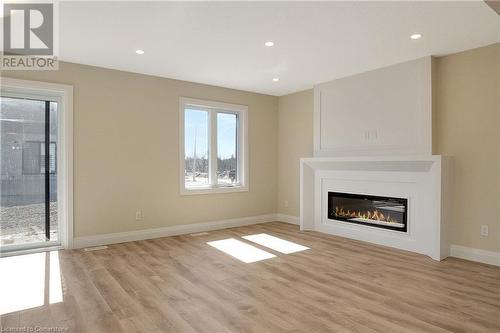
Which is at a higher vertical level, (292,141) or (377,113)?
(377,113)

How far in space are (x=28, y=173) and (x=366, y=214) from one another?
503 centimetres

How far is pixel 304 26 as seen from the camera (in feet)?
11.0

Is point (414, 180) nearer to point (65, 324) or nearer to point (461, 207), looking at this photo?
point (461, 207)

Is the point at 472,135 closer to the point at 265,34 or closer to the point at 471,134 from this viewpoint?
the point at 471,134

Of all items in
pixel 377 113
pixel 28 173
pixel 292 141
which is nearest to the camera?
pixel 28 173

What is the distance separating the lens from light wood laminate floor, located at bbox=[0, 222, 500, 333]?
2.44 m

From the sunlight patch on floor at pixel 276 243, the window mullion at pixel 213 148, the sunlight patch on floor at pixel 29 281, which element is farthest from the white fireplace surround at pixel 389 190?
the sunlight patch on floor at pixel 29 281

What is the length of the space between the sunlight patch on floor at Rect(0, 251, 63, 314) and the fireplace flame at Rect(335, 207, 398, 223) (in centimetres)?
418

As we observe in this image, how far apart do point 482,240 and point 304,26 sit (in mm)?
3337

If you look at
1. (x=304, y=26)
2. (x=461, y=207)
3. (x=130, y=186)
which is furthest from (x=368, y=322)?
(x=130, y=186)

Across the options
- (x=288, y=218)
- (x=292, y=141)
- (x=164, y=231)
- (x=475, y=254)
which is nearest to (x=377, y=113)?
(x=292, y=141)

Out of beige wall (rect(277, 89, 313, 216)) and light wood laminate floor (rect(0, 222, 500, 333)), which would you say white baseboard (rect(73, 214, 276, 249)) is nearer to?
light wood laminate floor (rect(0, 222, 500, 333))

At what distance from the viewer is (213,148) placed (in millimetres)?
6066

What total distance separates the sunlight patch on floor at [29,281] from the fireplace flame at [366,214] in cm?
418
